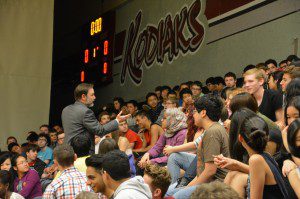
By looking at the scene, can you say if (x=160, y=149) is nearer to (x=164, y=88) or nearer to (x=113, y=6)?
(x=164, y=88)

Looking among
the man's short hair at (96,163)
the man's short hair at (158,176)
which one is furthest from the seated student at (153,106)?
the man's short hair at (96,163)

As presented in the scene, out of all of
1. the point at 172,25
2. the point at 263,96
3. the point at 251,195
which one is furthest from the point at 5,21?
the point at 251,195

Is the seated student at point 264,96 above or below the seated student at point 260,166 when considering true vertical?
above

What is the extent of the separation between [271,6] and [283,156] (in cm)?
755

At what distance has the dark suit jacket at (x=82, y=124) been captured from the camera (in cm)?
722

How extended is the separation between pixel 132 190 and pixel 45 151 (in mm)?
7731

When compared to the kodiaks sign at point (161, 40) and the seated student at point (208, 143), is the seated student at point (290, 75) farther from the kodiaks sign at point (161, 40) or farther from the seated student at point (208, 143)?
the kodiaks sign at point (161, 40)

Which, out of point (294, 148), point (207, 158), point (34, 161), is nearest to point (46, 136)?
point (34, 161)

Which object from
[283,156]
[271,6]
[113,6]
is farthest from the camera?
[113,6]

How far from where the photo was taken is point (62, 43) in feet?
78.9

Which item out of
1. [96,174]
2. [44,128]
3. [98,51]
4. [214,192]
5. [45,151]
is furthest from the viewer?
[98,51]

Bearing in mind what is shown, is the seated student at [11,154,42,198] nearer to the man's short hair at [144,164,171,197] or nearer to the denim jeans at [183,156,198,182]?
the denim jeans at [183,156,198,182]

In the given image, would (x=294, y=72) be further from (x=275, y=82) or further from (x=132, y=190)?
(x=132, y=190)

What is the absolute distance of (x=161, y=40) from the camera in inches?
639
